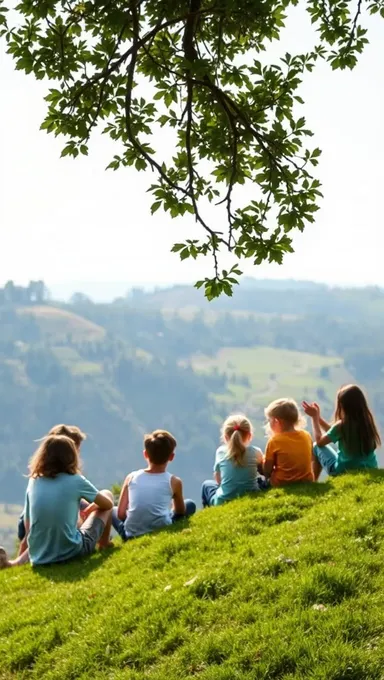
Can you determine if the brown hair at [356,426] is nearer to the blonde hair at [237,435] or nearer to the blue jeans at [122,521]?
the blonde hair at [237,435]

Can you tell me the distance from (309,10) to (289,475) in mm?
6006

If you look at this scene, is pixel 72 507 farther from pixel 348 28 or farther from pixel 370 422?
pixel 348 28

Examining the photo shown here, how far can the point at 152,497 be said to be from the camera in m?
10.8

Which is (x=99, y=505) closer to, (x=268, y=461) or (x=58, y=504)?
(x=58, y=504)

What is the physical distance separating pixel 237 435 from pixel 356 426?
1.68 meters

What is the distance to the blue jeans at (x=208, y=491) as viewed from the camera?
12.3 meters

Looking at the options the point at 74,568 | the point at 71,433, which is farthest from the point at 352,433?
the point at 74,568

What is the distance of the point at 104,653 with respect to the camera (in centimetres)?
674

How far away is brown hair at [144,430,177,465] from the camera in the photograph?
11.0 m

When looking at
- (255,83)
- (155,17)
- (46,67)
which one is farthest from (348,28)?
(46,67)

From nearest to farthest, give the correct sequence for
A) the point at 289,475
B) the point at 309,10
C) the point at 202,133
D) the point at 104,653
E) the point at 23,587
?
the point at 104,653
the point at 202,133
the point at 309,10
the point at 23,587
the point at 289,475

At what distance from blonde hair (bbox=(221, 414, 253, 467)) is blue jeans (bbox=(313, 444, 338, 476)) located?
1.15 metres

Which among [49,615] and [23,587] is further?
[23,587]

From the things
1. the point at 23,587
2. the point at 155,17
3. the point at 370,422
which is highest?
the point at 155,17
